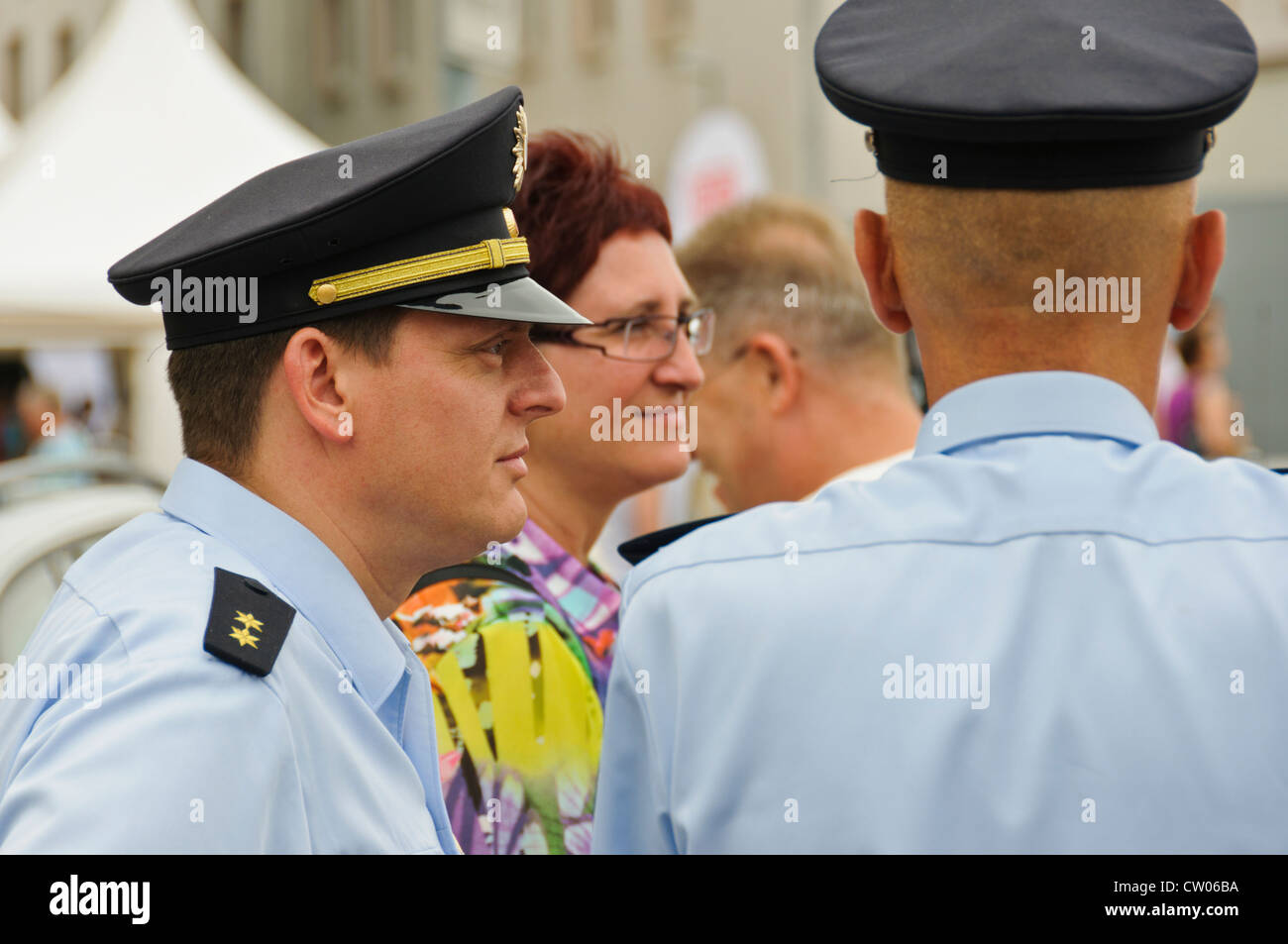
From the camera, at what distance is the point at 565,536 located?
251 cm

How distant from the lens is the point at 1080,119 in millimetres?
1283

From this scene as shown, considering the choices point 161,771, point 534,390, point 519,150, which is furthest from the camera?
point 519,150

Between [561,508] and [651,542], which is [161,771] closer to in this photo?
[651,542]

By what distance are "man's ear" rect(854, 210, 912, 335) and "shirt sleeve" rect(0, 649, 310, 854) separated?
77cm

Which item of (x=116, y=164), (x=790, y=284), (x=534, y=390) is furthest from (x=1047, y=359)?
(x=116, y=164)

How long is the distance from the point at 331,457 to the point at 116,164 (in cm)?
582

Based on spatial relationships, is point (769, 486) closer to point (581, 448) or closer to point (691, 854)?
point (581, 448)

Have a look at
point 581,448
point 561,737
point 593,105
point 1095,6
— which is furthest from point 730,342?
point 593,105

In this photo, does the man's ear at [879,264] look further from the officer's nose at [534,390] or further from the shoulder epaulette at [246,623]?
the shoulder epaulette at [246,623]

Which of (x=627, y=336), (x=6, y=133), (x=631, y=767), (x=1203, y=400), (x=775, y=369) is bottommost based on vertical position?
(x=1203, y=400)

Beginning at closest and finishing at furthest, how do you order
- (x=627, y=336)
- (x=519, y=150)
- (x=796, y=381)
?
(x=519, y=150)
(x=627, y=336)
(x=796, y=381)

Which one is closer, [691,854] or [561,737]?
[691,854]

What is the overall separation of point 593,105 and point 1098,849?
15743 mm

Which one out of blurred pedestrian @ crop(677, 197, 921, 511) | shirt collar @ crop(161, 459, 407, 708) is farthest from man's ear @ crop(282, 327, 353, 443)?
blurred pedestrian @ crop(677, 197, 921, 511)
